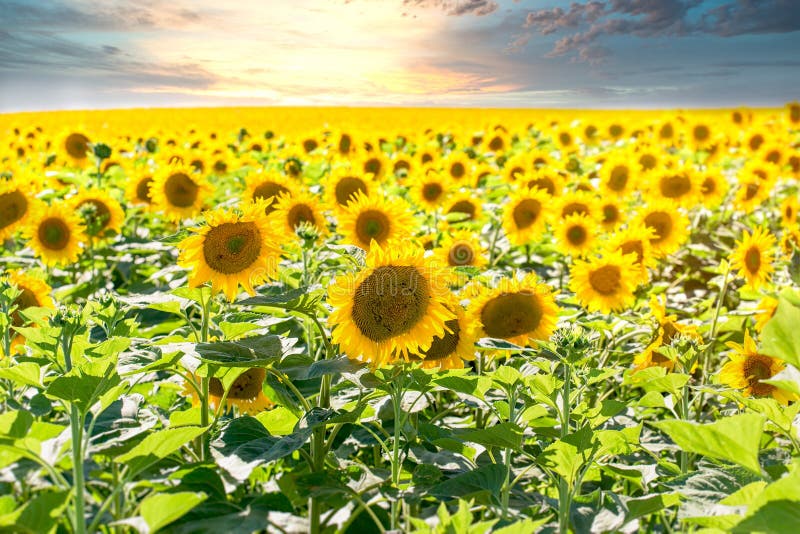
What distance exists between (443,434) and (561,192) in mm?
4230

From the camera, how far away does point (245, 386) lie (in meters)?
2.75

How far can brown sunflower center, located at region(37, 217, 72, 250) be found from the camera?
488 centimetres

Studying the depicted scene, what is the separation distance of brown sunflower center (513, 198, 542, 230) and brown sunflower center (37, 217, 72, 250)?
10.5 feet

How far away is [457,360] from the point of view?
2455mm

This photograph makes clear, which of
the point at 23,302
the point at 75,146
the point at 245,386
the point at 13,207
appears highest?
the point at 75,146

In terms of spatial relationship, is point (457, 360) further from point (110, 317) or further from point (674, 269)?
point (674, 269)

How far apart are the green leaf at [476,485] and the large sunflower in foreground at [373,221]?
1.81 m

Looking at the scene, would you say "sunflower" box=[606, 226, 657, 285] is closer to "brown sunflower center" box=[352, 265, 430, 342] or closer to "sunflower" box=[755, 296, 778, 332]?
"sunflower" box=[755, 296, 778, 332]

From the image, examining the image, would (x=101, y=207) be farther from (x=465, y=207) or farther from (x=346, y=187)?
(x=465, y=207)

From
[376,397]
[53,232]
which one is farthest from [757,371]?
[53,232]

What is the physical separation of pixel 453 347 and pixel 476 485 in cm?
62

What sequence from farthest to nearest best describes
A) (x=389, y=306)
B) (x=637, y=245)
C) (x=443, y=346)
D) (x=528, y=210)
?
(x=528, y=210) → (x=637, y=245) → (x=443, y=346) → (x=389, y=306)

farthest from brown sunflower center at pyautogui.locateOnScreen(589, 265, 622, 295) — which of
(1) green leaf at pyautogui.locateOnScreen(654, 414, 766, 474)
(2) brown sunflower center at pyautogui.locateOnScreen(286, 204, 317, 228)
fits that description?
(1) green leaf at pyautogui.locateOnScreen(654, 414, 766, 474)

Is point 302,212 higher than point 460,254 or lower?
higher
